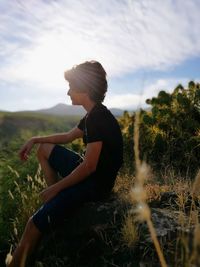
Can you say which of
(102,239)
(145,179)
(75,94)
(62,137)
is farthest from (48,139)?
(102,239)

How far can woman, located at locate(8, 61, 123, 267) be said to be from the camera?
409 cm

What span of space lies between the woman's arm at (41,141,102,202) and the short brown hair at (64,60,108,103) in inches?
23.7

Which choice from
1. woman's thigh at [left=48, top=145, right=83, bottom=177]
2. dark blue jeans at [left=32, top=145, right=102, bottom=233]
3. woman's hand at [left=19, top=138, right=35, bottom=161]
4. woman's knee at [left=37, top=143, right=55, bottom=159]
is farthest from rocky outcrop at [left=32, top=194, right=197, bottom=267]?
woman's hand at [left=19, top=138, right=35, bottom=161]

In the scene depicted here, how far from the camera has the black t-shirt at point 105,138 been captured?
4.17 m

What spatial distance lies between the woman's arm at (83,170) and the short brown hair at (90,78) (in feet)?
1.97

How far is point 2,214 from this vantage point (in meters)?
5.96

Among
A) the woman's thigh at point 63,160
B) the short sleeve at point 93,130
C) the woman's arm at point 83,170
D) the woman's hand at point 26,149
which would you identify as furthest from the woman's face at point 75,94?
the woman's hand at point 26,149

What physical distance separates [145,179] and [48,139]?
4.52ft

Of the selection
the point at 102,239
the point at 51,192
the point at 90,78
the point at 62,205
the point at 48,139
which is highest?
the point at 90,78

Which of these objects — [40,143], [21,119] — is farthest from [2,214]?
[21,119]

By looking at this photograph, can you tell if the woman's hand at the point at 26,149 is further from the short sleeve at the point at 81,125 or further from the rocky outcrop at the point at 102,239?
the rocky outcrop at the point at 102,239

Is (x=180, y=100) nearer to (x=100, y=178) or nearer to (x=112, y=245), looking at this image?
(x=100, y=178)

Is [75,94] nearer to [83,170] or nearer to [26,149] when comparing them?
[83,170]

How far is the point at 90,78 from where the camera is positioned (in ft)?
14.4
